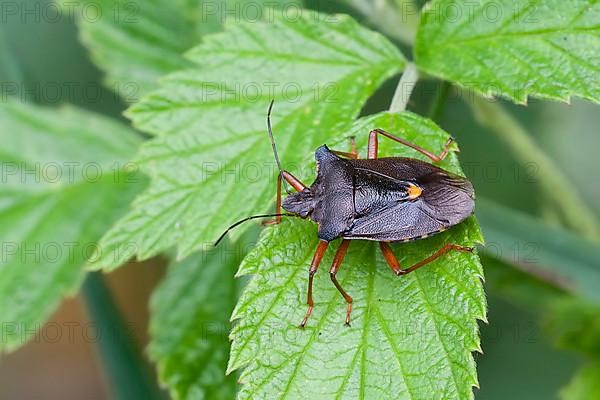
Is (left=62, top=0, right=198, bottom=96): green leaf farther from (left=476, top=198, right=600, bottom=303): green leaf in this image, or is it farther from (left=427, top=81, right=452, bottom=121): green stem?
(left=476, top=198, right=600, bottom=303): green leaf

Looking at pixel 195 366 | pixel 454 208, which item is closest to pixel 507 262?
pixel 454 208

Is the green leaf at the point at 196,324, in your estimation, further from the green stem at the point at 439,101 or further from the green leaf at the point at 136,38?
the green stem at the point at 439,101

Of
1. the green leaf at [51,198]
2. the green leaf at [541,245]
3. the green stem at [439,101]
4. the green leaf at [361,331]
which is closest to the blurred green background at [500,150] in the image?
the green leaf at [51,198]

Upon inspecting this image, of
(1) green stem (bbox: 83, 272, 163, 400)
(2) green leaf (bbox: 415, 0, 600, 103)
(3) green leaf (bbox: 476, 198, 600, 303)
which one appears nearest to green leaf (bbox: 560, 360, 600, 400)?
(3) green leaf (bbox: 476, 198, 600, 303)

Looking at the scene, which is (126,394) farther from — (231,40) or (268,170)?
(231,40)

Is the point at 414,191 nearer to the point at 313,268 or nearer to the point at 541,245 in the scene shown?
the point at 313,268
